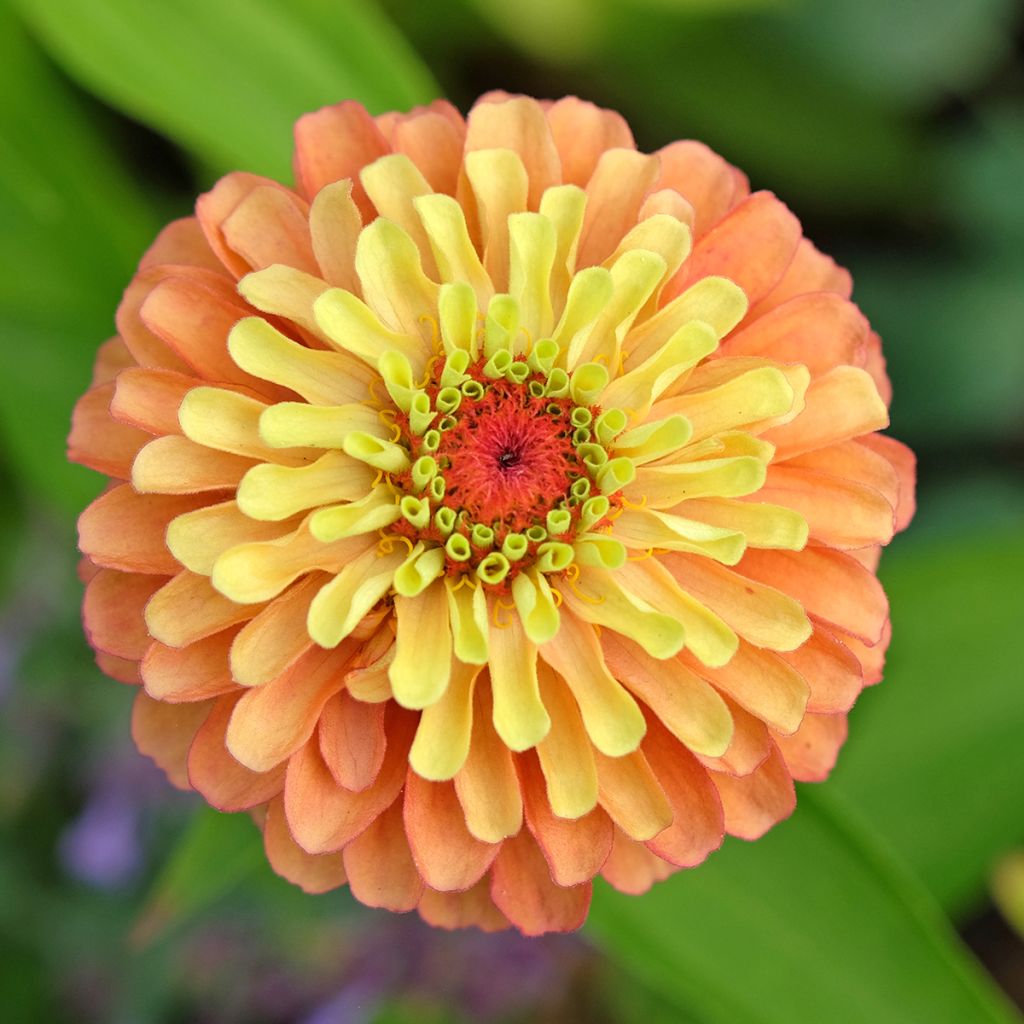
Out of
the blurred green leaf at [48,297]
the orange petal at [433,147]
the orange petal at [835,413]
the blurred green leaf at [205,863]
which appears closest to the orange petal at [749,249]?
the orange petal at [835,413]

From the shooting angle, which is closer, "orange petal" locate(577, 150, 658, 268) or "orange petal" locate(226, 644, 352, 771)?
"orange petal" locate(226, 644, 352, 771)

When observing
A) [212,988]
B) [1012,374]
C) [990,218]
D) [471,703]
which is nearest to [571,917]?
[471,703]

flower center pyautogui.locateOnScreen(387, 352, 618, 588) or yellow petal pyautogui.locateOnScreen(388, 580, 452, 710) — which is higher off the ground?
flower center pyautogui.locateOnScreen(387, 352, 618, 588)

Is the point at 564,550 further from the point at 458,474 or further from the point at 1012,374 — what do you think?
the point at 1012,374

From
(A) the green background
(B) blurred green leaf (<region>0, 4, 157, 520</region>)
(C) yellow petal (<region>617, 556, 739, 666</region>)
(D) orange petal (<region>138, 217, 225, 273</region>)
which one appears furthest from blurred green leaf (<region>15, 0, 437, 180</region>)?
(C) yellow petal (<region>617, 556, 739, 666</region>)

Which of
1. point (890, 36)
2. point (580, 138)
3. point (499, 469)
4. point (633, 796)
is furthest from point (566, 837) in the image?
point (890, 36)

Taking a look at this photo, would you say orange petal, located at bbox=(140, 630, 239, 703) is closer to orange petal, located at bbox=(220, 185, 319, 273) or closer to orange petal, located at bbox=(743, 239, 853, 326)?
orange petal, located at bbox=(220, 185, 319, 273)
